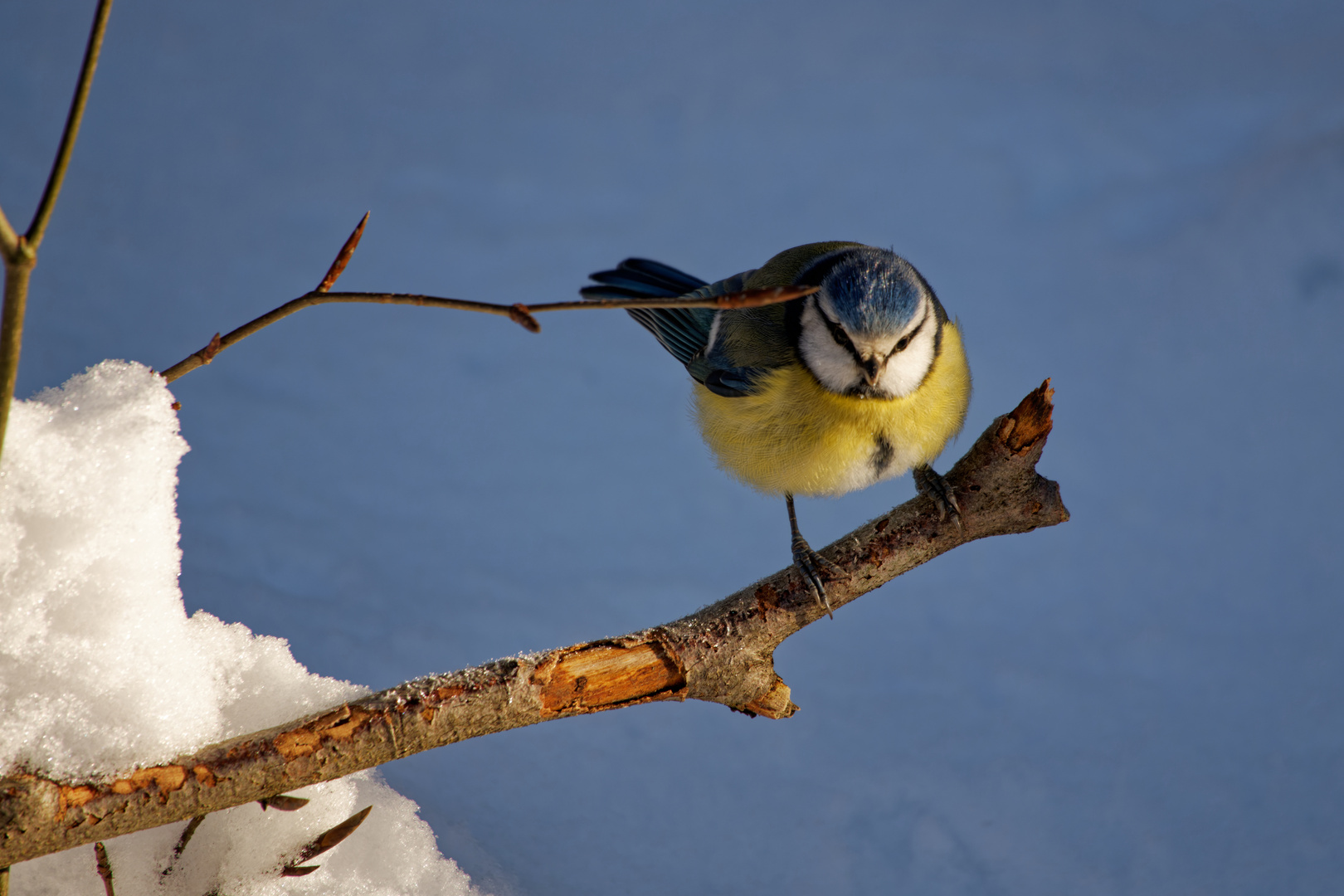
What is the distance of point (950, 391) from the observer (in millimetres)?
1280

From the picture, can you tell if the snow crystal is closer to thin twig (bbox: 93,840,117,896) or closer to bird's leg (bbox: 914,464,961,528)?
thin twig (bbox: 93,840,117,896)

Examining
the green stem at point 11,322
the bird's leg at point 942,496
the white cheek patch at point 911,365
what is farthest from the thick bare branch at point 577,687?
the green stem at point 11,322

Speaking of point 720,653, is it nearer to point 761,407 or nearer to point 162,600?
point 761,407

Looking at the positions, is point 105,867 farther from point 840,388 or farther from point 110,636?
point 840,388

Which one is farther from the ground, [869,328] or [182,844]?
[869,328]

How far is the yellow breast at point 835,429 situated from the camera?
4.00ft

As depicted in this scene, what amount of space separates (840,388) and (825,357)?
0.04 m

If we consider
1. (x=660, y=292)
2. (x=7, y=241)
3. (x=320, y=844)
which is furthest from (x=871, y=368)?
(x=7, y=241)

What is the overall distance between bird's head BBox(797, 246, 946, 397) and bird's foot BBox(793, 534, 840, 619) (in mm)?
204

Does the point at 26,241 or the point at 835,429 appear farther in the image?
the point at 835,429

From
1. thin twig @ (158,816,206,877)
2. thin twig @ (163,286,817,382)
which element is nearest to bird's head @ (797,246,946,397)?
thin twig @ (163,286,817,382)

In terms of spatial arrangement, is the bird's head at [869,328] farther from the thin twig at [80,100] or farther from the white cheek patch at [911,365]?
the thin twig at [80,100]

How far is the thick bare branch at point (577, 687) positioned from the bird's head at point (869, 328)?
0.14 meters

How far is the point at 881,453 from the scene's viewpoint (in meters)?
1.24
